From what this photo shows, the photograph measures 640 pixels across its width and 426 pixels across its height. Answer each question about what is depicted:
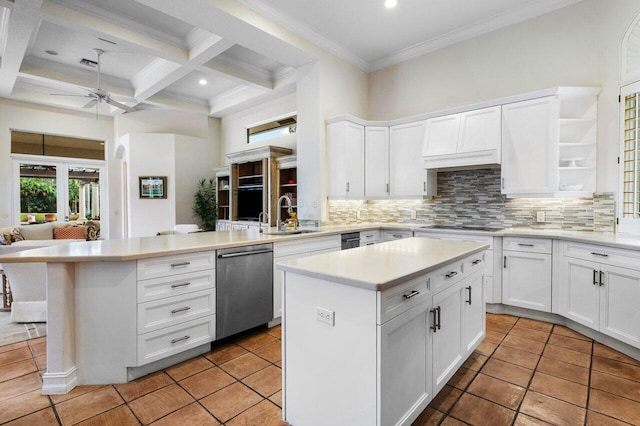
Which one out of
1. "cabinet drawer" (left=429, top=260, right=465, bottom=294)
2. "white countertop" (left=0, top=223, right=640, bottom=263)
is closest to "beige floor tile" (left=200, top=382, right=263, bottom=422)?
"white countertop" (left=0, top=223, right=640, bottom=263)

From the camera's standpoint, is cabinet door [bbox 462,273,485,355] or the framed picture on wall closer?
cabinet door [bbox 462,273,485,355]

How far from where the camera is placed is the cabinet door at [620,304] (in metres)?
2.57

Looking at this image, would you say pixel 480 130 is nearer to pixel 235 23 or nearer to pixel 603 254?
pixel 603 254

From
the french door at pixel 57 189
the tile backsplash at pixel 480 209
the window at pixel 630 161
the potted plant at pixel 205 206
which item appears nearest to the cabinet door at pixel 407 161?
the tile backsplash at pixel 480 209

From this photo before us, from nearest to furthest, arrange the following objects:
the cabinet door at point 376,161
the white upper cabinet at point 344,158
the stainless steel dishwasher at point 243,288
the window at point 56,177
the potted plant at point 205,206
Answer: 1. the stainless steel dishwasher at point 243,288
2. the white upper cabinet at point 344,158
3. the cabinet door at point 376,161
4. the window at point 56,177
5. the potted plant at point 205,206

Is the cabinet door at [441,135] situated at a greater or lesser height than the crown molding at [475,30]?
lesser

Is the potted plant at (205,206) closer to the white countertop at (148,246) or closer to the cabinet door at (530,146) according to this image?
the white countertop at (148,246)

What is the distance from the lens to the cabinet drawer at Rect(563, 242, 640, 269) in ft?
8.50

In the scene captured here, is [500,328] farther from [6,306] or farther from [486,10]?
[6,306]

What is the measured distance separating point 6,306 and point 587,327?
6.29 m

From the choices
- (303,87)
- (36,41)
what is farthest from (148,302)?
(36,41)

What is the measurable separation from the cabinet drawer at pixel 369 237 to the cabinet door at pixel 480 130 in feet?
4.97

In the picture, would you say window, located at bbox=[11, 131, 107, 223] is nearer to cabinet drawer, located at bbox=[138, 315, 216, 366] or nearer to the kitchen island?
cabinet drawer, located at bbox=[138, 315, 216, 366]

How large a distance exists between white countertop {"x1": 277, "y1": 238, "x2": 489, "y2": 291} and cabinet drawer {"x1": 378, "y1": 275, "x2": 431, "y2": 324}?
0.04 metres
